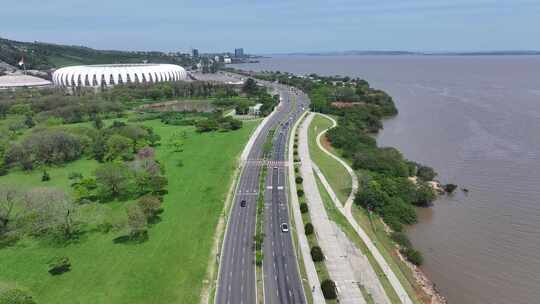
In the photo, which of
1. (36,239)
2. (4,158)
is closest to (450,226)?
(36,239)

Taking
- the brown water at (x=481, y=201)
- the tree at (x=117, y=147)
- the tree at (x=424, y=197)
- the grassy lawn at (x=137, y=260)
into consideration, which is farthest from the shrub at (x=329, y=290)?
the tree at (x=117, y=147)

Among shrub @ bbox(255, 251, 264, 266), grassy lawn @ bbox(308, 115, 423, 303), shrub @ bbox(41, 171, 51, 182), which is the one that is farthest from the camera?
shrub @ bbox(41, 171, 51, 182)

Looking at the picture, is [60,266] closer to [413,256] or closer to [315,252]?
[315,252]

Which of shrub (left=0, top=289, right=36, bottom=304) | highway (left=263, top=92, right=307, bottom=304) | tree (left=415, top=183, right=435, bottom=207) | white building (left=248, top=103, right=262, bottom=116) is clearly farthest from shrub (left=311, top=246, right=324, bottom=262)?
white building (left=248, top=103, right=262, bottom=116)

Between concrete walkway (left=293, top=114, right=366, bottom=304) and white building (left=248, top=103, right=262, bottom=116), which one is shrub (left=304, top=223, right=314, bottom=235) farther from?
white building (left=248, top=103, right=262, bottom=116)

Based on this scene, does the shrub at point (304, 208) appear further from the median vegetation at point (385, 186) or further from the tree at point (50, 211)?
the tree at point (50, 211)

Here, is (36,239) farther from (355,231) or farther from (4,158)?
(355,231)
